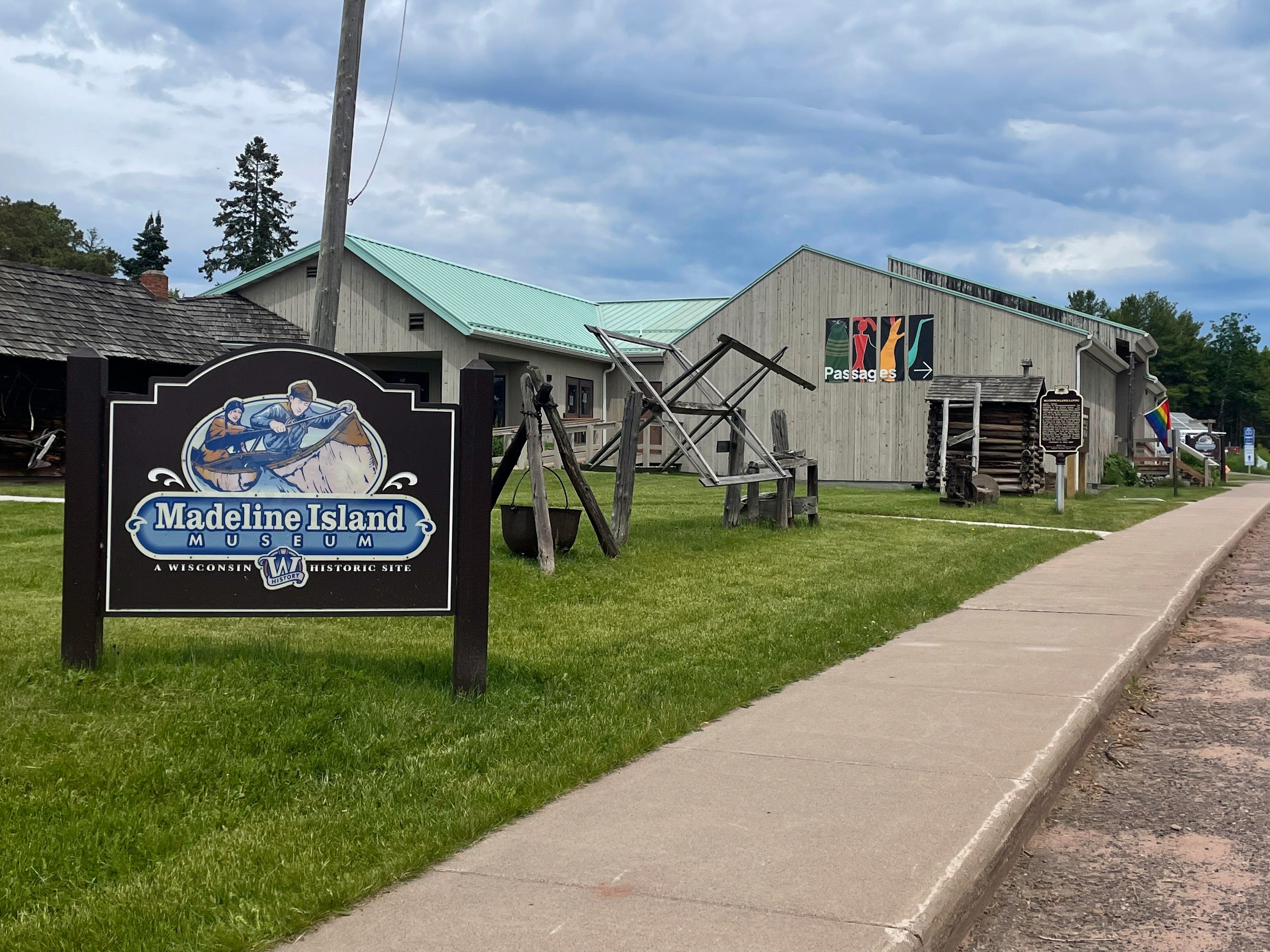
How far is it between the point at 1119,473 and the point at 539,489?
3110 centimetres

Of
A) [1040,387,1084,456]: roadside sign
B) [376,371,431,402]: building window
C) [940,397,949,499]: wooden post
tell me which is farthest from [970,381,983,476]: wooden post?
[376,371,431,402]: building window

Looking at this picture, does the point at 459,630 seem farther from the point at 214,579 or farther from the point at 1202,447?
the point at 1202,447

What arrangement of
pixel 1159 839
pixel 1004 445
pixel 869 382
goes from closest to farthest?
1. pixel 1159 839
2. pixel 1004 445
3. pixel 869 382

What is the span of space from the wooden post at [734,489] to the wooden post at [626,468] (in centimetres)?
280

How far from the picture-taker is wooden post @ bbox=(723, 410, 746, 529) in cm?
1616

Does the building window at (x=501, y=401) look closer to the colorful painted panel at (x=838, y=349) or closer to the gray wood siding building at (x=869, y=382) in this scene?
the gray wood siding building at (x=869, y=382)

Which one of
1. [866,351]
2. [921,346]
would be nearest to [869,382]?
[866,351]

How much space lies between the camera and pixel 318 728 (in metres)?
5.70

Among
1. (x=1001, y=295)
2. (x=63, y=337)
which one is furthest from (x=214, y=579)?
(x=1001, y=295)

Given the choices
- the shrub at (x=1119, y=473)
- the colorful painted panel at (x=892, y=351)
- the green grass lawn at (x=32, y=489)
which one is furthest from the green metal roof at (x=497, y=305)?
the shrub at (x=1119, y=473)

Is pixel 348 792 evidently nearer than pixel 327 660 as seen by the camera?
Yes

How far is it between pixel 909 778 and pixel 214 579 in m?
3.70

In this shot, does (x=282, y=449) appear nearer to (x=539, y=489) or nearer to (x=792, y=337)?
(x=539, y=489)

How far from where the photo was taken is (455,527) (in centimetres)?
655
